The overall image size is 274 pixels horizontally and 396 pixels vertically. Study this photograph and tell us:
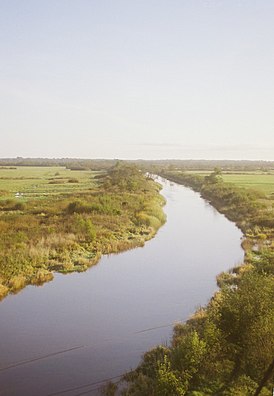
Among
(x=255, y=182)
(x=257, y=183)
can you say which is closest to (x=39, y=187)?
(x=257, y=183)

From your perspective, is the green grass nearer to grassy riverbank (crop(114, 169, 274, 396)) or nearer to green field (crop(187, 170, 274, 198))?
green field (crop(187, 170, 274, 198))

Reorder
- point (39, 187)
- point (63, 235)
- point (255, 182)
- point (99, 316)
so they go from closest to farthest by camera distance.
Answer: point (99, 316) → point (63, 235) → point (39, 187) → point (255, 182)

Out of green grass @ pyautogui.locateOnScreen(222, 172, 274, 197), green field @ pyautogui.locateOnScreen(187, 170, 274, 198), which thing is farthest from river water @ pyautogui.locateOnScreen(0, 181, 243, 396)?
green grass @ pyautogui.locateOnScreen(222, 172, 274, 197)

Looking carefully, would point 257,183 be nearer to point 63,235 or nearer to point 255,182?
point 255,182

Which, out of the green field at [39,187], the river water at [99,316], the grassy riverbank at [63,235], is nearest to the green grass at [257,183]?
the green field at [39,187]

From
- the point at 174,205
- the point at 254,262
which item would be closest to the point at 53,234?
the point at 254,262

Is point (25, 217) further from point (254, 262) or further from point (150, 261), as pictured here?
point (254, 262)

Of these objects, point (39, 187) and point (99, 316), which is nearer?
point (99, 316)

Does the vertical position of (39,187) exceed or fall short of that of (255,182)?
it falls short

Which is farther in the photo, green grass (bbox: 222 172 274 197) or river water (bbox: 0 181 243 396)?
green grass (bbox: 222 172 274 197)
